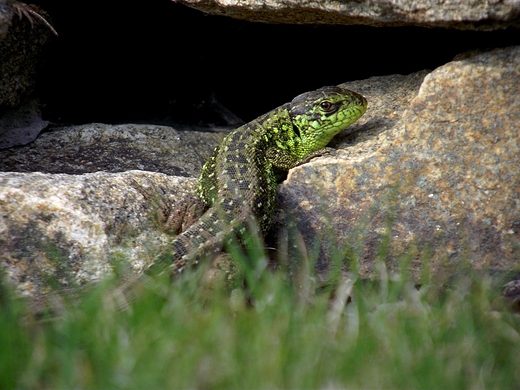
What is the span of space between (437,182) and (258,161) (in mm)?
1649

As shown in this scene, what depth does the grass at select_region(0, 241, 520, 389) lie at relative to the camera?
8.63 ft

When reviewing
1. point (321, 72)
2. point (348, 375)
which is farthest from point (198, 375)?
point (321, 72)

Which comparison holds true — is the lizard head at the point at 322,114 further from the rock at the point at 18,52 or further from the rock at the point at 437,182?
the rock at the point at 18,52

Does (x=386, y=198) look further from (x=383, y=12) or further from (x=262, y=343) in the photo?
(x=262, y=343)

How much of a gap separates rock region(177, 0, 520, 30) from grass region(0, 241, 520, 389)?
214 cm

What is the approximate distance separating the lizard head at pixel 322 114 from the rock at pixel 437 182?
461 mm

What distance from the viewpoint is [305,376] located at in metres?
2.63

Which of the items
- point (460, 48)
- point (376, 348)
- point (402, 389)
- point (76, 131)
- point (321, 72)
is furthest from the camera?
point (321, 72)

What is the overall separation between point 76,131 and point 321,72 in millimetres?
3045

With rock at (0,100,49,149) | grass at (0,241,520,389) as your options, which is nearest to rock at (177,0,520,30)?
grass at (0,241,520,389)

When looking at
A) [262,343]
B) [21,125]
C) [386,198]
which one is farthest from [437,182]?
[21,125]

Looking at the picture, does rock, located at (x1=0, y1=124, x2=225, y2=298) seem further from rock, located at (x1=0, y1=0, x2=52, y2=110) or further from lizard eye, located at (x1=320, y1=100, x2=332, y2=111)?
lizard eye, located at (x1=320, y1=100, x2=332, y2=111)

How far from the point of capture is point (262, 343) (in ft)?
9.28

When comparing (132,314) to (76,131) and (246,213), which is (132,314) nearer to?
(246,213)
